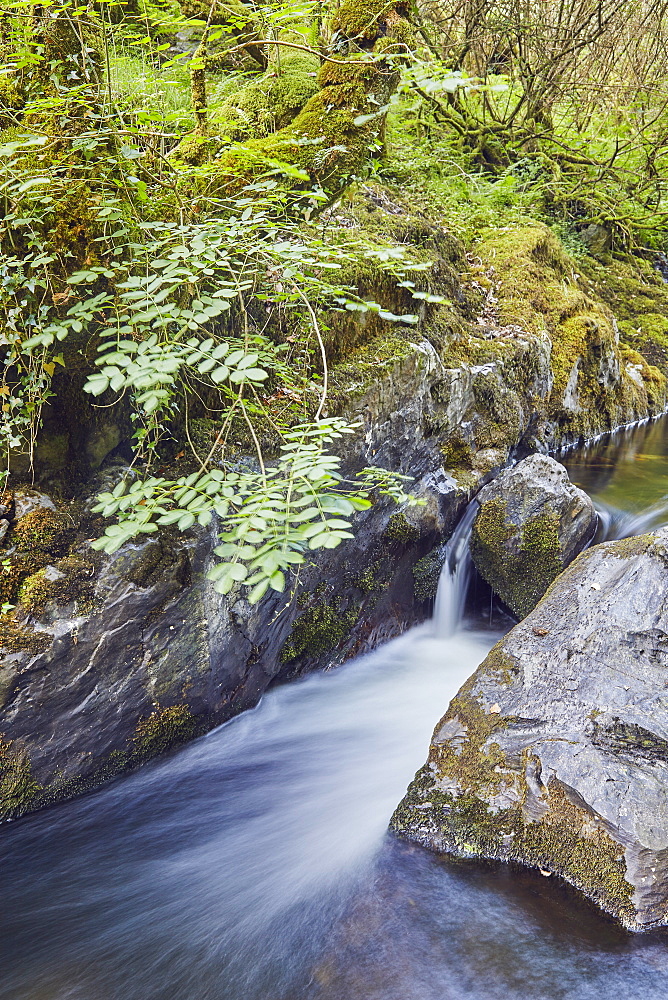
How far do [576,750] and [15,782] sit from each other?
8.36 ft

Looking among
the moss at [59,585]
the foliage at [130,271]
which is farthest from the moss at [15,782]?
the foliage at [130,271]

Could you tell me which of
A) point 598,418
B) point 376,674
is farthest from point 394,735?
point 598,418

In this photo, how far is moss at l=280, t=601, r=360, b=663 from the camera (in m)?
3.86

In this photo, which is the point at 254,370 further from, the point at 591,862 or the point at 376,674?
the point at 376,674

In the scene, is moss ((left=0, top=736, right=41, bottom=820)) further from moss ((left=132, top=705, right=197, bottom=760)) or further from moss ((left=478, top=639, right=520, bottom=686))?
moss ((left=478, top=639, right=520, bottom=686))

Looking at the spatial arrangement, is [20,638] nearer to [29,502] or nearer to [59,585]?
[59,585]

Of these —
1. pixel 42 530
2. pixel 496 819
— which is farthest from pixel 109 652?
pixel 496 819

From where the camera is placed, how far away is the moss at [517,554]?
14.8 feet

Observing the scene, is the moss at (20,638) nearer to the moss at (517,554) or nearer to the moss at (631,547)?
the moss at (631,547)

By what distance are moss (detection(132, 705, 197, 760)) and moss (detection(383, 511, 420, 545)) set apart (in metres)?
1.71

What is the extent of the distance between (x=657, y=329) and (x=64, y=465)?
383 inches

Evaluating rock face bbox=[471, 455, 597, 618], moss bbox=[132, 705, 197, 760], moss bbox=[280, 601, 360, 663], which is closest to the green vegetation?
rock face bbox=[471, 455, 597, 618]

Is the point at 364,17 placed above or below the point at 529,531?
above

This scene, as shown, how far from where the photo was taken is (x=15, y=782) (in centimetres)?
294
